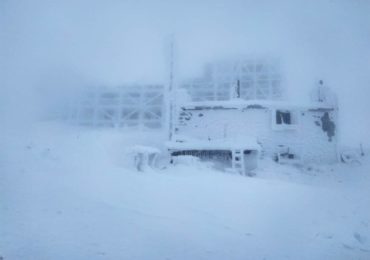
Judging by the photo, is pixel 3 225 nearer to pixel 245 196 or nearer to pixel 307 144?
pixel 245 196

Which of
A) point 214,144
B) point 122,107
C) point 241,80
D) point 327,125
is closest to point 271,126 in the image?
point 327,125

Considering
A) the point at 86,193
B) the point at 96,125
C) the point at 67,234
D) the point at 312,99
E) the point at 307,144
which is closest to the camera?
the point at 67,234

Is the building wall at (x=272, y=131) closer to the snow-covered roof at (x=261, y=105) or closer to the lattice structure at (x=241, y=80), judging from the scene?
the snow-covered roof at (x=261, y=105)

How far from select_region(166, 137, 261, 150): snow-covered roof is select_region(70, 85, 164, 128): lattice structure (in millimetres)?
3635

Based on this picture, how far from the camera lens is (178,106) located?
32.9 feet

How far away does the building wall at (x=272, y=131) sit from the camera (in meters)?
9.67

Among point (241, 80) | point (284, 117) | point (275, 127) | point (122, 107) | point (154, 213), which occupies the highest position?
point (241, 80)

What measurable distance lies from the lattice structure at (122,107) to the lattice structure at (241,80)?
8.15 feet

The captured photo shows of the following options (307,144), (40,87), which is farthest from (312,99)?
(40,87)

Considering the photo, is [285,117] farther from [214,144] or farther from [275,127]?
[214,144]

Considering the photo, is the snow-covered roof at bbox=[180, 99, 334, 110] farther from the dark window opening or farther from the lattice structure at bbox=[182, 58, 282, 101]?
the lattice structure at bbox=[182, 58, 282, 101]

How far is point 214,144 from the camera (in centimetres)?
893

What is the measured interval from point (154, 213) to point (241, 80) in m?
11.1

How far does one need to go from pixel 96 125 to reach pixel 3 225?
895cm
